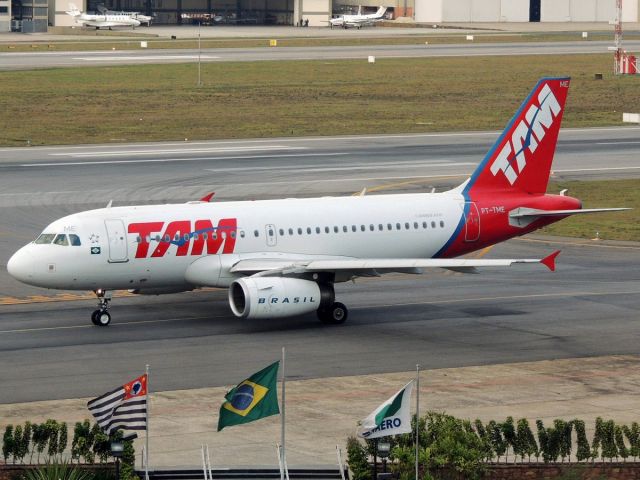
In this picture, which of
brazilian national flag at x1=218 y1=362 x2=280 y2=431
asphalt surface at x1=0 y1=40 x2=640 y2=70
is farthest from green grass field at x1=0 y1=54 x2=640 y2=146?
brazilian national flag at x1=218 y1=362 x2=280 y2=431

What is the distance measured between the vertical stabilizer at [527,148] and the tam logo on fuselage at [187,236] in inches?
406

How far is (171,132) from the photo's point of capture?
111m

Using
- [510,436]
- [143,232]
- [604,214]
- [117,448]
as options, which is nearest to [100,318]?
[143,232]

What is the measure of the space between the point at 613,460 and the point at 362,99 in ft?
322

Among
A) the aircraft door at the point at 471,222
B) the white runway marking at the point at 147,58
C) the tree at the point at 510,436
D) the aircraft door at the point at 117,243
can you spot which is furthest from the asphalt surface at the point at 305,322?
the white runway marking at the point at 147,58

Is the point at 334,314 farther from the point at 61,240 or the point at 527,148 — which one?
the point at 527,148

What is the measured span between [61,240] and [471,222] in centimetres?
1539

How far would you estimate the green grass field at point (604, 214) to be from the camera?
70.5 meters

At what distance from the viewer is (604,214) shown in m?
76.3

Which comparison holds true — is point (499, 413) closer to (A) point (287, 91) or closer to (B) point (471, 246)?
(B) point (471, 246)

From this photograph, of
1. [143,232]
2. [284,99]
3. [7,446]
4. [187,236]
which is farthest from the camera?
[284,99]

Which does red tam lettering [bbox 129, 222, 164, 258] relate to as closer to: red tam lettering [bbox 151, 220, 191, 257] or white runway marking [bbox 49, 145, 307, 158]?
red tam lettering [bbox 151, 220, 191, 257]

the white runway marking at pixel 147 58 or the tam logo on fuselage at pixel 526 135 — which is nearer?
the tam logo on fuselage at pixel 526 135

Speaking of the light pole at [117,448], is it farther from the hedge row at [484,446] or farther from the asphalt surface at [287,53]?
the asphalt surface at [287,53]
